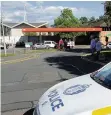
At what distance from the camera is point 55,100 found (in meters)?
3.91

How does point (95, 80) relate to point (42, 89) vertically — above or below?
above

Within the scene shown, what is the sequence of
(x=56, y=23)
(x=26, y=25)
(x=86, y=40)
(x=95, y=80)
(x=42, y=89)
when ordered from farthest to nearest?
(x=26, y=25) → (x=56, y=23) → (x=86, y=40) → (x=42, y=89) → (x=95, y=80)

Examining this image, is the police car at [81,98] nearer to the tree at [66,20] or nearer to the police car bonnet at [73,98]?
the police car bonnet at [73,98]

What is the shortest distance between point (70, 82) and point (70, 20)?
7063 cm

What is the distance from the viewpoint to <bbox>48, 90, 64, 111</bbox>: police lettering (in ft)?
12.1

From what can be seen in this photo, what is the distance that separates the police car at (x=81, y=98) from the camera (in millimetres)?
3345

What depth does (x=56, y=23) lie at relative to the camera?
2990 inches

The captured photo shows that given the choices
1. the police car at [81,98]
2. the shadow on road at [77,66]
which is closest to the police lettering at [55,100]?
the police car at [81,98]

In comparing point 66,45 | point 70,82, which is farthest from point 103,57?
point 66,45

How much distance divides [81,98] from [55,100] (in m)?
0.41

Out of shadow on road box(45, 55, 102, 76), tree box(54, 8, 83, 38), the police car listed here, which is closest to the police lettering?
the police car

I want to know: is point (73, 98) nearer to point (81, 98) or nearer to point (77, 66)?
point (81, 98)

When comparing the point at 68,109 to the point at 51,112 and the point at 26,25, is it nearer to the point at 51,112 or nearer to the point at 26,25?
the point at 51,112

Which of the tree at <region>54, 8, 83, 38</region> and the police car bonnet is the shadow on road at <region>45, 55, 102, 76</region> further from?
the tree at <region>54, 8, 83, 38</region>
